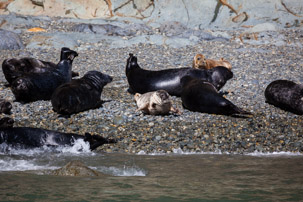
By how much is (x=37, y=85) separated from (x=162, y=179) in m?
5.14

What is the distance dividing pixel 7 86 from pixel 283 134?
6308 mm

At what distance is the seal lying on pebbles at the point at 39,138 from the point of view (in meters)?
6.60

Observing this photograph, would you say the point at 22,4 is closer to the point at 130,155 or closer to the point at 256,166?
the point at 130,155

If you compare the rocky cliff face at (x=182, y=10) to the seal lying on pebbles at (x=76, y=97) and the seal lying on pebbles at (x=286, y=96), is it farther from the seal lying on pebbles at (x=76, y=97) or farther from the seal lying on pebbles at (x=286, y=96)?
the seal lying on pebbles at (x=76, y=97)

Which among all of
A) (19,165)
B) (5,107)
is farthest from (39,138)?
(5,107)

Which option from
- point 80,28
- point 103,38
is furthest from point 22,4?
point 103,38

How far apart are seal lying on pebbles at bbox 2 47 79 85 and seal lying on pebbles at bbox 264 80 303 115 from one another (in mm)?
4516

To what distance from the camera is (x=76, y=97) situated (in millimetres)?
8203

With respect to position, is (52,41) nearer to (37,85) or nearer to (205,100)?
(37,85)

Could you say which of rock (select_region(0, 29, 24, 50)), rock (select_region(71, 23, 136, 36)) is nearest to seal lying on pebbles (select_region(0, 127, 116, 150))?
rock (select_region(0, 29, 24, 50))

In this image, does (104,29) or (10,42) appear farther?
(104,29)

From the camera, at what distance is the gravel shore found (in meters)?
6.88

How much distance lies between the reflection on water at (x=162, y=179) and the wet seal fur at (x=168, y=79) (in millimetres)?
3410

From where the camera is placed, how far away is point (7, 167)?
17.8ft
